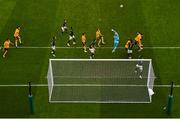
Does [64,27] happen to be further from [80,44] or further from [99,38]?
[99,38]

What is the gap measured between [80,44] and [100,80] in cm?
566

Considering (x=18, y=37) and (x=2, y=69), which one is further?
(x=18, y=37)

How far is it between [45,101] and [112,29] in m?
10.2

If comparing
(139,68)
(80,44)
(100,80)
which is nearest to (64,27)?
(80,44)

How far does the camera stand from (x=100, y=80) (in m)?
26.4

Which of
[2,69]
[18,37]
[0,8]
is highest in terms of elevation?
[0,8]

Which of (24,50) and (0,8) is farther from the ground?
(0,8)

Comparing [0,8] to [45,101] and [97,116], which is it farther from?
[97,116]

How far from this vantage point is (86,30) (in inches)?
1321

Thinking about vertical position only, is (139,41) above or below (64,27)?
below


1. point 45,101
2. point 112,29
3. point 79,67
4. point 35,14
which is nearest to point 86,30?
point 112,29

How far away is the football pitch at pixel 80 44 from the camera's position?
81.1 feet

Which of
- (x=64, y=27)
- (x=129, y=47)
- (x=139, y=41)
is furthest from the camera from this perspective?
(x=64, y=27)

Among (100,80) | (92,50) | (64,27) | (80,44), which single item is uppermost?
(64,27)
